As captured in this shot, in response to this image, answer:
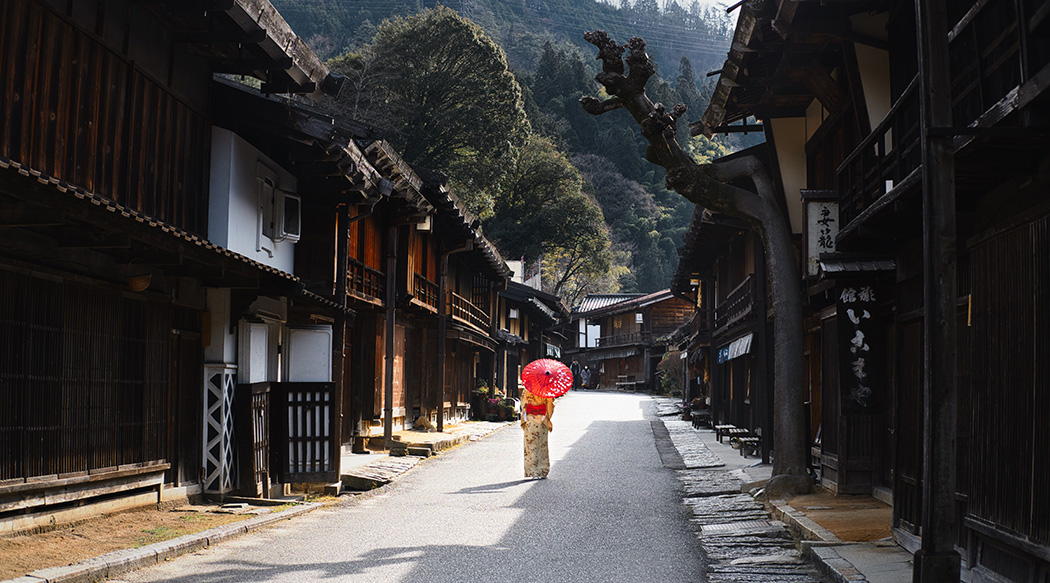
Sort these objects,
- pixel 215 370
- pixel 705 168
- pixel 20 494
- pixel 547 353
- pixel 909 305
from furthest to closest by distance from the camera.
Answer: pixel 547 353
pixel 705 168
pixel 215 370
pixel 909 305
pixel 20 494

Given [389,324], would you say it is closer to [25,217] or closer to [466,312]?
[466,312]

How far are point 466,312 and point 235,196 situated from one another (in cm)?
2056

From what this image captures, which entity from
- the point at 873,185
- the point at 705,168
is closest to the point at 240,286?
the point at 705,168

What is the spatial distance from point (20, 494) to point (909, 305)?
9315mm

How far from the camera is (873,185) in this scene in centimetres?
1089

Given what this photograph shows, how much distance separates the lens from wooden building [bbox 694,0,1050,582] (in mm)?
6461

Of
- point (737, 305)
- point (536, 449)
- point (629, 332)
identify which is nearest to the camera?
point (536, 449)

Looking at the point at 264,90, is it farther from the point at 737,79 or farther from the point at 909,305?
the point at 909,305

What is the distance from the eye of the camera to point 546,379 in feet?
56.0

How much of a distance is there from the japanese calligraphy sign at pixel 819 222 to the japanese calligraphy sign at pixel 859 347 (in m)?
1.13

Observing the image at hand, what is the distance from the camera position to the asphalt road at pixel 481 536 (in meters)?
8.45

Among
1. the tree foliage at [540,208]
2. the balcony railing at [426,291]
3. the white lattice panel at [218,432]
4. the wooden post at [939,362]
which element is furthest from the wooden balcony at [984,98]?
the tree foliage at [540,208]

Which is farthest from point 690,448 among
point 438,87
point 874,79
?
point 438,87

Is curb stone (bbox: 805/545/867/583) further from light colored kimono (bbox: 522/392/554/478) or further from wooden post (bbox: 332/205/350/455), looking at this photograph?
wooden post (bbox: 332/205/350/455)
